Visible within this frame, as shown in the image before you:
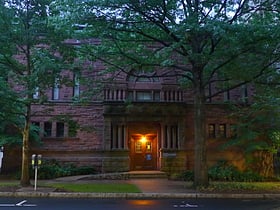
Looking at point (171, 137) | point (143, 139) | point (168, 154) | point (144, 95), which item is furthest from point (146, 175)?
point (144, 95)

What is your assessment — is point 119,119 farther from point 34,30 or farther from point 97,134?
point 34,30

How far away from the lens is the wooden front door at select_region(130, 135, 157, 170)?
82.0 ft

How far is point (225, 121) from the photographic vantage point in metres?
25.0

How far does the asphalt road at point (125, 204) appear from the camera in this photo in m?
11.1

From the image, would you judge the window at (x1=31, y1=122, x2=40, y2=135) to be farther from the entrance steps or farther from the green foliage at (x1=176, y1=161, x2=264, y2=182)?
the green foliage at (x1=176, y1=161, x2=264, y2=182)

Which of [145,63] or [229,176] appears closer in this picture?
[145,63]

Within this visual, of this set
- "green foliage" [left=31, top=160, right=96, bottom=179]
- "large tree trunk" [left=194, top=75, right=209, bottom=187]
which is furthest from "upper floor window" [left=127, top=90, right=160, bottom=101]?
"large tree trunk" [left=194, top=75, right=209, bottom=187]

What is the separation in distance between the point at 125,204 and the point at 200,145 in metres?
5.80

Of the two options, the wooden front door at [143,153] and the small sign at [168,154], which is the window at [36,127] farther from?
the small sign at [168,154]

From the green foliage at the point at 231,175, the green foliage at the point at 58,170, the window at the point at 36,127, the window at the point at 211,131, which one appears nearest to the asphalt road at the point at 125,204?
the green foliage at the point at 231,175

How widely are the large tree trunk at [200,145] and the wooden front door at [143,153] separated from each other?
8.77 metres

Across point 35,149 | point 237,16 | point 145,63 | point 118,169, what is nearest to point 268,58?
point 237,16

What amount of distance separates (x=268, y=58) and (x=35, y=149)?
15.9 metres

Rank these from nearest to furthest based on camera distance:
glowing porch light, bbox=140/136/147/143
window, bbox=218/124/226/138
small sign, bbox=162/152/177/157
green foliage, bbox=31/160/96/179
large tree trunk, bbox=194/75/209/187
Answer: large tree trunk, bbox=194/75/209/187, green foliage, bbox=31/160/96/179, small sign, bbox=162/152/177/157, window, bbox=218/124/226/138, glowing porch light, bbox=140/136/147/143
